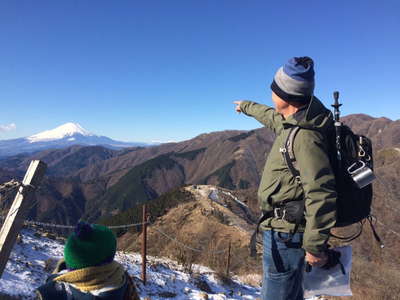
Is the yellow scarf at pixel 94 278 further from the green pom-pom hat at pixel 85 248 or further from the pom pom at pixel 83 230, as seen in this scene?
the pom pom at pixel 83 230

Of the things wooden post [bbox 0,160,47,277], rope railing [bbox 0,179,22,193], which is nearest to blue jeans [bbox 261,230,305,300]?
wooden post [bbox 0,160,47,277]

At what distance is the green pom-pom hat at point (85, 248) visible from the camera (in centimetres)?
210

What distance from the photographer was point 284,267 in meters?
2.50

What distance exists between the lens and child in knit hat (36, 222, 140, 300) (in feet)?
6.76

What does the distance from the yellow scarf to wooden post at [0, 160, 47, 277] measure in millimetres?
1417

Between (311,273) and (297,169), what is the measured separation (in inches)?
37.7

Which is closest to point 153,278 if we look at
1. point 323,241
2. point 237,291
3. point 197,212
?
point 237,291

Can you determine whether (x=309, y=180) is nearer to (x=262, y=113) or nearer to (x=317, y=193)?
(x=317, y=193)

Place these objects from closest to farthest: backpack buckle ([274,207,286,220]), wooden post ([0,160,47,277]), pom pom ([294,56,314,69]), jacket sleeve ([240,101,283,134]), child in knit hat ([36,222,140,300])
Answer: child in knit hat ([36,222,140,300])
backpack buckle ([274,207,286,220])
pom pom ([294,56,314,69])
wooden post ([0,160,47,277])
jacket sleeve ([240,101,283,134])

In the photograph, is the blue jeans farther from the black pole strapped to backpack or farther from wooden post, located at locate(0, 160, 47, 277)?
wooden post, located at locate(0, 160, 47, 277)

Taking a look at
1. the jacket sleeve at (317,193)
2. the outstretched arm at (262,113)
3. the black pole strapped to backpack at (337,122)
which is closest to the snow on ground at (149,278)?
the outstretched arm at (262,113)

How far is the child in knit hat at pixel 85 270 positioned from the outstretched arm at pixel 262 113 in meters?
2.02

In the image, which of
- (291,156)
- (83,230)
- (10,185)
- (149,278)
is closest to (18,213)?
(10,185)

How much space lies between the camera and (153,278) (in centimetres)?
768
